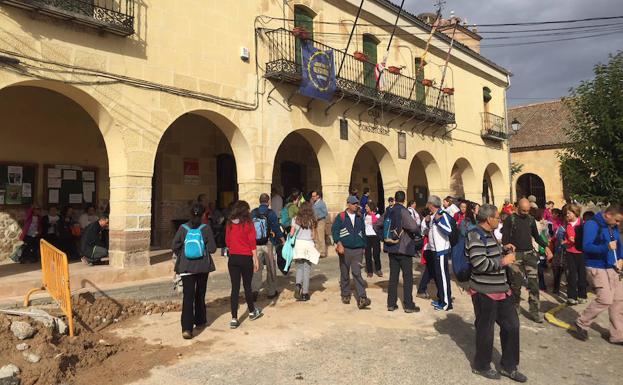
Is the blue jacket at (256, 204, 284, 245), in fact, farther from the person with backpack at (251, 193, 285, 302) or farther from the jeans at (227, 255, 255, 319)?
the jeans at (227, 255, 255, 319)

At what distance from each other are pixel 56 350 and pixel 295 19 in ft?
32.5

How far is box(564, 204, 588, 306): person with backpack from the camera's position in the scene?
6590 millimetres

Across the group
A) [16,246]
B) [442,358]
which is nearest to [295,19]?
[16,246]

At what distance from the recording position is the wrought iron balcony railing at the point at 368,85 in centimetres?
1070

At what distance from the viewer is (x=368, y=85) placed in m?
13.7

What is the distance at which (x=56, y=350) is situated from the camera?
4.18m

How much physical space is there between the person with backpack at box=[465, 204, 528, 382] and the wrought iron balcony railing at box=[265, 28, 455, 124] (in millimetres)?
7582

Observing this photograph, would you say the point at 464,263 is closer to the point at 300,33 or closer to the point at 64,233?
the point at 64,233

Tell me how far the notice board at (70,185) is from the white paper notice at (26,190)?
0.28 meters

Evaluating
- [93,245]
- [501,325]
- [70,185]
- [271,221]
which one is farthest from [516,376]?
[70,185]

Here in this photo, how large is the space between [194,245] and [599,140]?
8.89 meters

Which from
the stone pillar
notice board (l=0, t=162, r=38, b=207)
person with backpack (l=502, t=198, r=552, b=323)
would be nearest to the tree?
person with backpack (l=502, t=198, r=552, b=323)

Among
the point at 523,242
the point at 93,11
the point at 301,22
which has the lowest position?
the point at 523,242

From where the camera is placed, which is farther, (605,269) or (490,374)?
(605,269)
